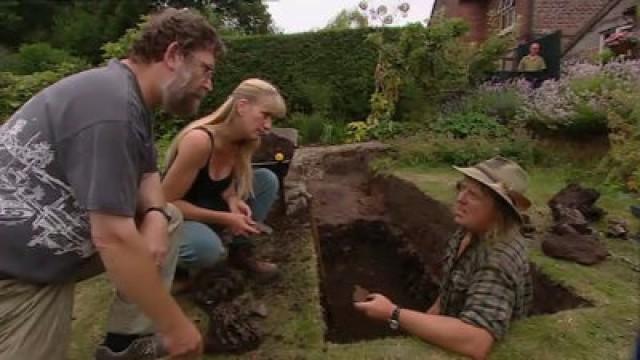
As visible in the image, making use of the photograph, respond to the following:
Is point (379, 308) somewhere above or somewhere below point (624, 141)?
below

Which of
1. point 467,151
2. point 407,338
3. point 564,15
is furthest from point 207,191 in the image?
point 564,15

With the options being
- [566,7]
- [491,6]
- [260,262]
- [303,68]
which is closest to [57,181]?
[260,262]

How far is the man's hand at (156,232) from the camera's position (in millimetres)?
2061

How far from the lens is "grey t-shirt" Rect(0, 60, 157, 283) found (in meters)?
1.69

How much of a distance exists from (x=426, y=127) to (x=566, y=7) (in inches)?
344

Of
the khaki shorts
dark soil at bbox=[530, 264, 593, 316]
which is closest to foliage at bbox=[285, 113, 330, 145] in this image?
dark soil at bbox=[530, 264, 593, 316]

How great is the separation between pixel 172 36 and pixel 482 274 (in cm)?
160

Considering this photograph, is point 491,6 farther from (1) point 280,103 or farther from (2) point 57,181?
(2) point 57,181

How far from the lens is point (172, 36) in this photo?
189 centimetres

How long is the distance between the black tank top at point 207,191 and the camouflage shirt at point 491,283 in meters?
1.32

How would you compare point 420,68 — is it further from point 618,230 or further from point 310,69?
point 618,230

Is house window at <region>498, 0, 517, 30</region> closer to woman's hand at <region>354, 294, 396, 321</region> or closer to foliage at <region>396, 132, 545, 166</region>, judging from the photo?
foliage at <region>396, 132, 545, 166</region>

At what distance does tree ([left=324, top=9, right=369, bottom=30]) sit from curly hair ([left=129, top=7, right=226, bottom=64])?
10.2 m

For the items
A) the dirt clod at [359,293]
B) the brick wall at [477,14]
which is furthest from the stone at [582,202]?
the brick wall at [477,14]
